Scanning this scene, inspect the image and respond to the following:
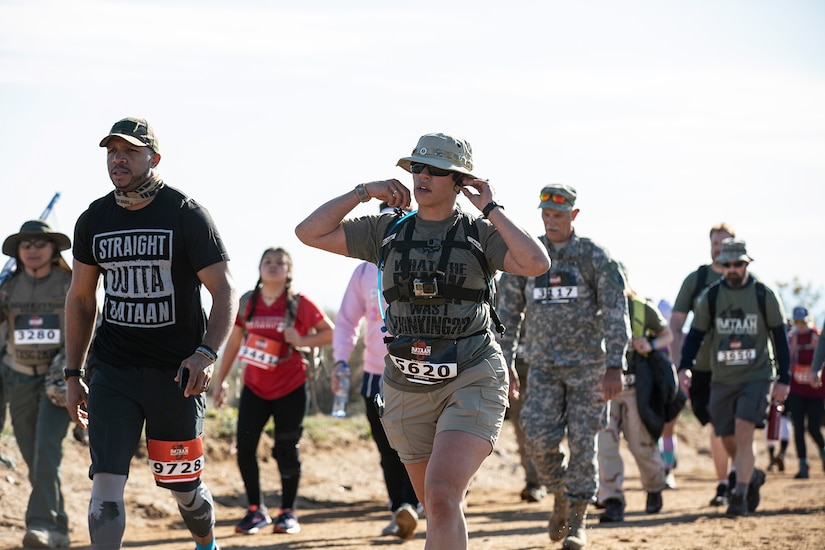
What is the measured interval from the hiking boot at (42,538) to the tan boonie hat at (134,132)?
4396mm

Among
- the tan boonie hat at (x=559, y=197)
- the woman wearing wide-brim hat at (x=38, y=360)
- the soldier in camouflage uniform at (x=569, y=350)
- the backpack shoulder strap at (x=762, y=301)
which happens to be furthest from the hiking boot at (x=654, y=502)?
the woman wearing wide-brim hat at (x=38, y=360)

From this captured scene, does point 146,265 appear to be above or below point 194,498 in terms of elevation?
above

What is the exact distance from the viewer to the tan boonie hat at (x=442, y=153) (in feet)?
21.0

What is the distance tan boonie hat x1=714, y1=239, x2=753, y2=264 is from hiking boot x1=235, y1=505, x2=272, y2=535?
5.00 meters

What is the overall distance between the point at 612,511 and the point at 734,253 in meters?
2.76

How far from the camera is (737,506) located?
38.2 ft

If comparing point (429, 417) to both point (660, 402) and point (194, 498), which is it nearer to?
point (194, 498)

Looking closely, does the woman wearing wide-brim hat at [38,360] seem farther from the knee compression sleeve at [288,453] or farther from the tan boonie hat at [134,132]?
the tan boonie hat at [134,132]

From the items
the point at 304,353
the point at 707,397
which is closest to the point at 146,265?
the point at 304,353

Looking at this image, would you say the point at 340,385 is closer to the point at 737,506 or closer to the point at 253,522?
the point at 253,522

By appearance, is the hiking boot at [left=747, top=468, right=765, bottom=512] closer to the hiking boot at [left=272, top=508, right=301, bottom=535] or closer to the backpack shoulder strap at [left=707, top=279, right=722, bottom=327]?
the backpack shoulder strap at [left=707, top=279, right=722, bottom=327]

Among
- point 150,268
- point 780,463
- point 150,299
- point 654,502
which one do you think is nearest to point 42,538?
point 150,299

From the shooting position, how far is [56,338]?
33.4 ft

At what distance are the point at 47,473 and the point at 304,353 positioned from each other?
2504mm
